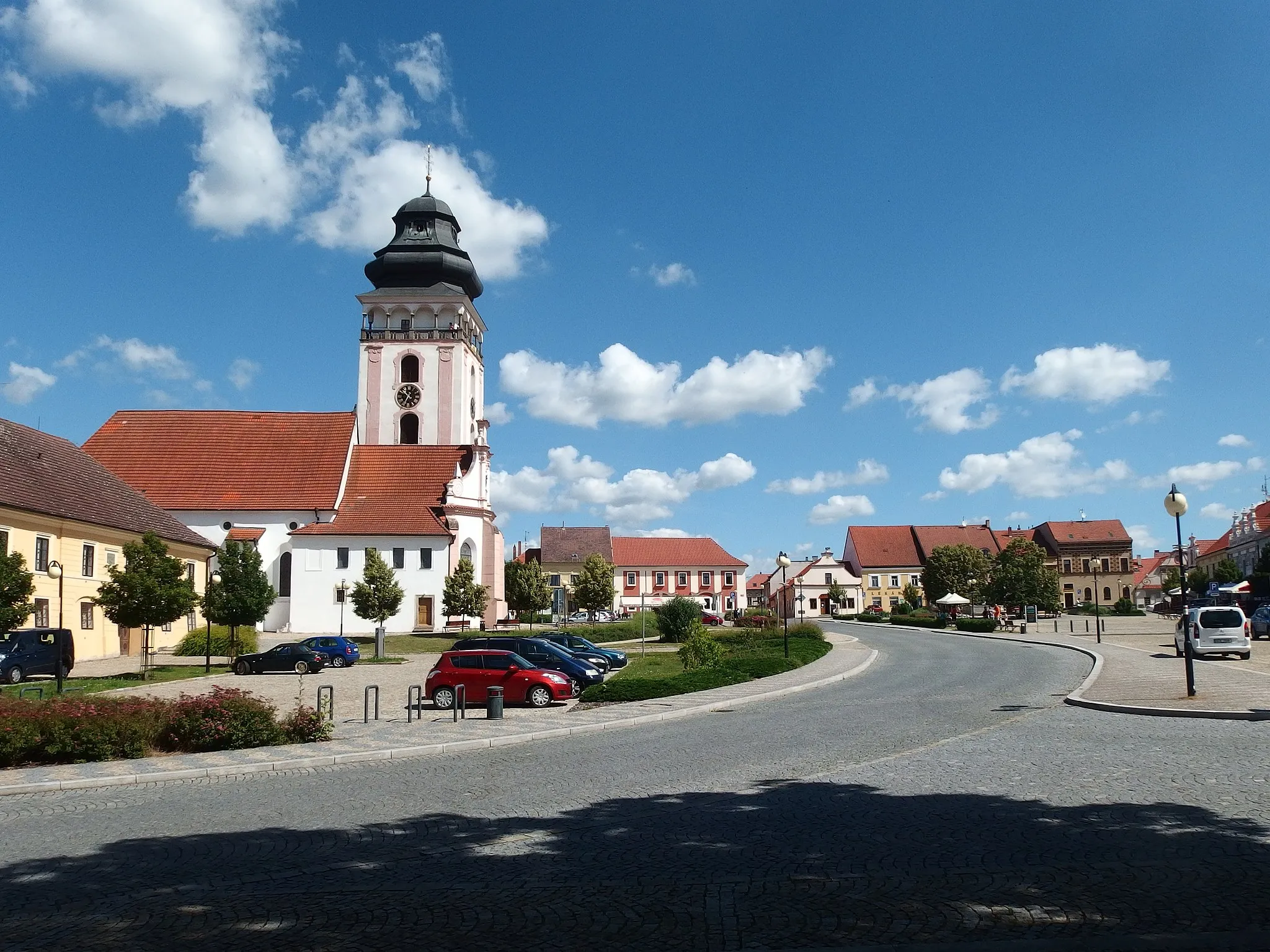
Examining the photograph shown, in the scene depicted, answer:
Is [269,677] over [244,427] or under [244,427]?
under

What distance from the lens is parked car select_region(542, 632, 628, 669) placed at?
110ft

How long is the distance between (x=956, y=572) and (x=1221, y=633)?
52.5 metres

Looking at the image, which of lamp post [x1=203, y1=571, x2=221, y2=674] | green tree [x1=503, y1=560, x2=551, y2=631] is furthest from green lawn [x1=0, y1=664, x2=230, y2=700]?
green tree [x1=503, y1=560, x2=551, y2=631]

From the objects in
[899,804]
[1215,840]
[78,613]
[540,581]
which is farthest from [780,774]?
[540,581]

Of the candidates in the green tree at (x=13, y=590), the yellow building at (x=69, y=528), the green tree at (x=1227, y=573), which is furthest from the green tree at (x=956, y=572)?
the green tree at (x=13, y=590)

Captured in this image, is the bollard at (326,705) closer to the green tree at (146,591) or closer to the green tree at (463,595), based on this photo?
the green tree at (146,591)

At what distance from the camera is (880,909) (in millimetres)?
6742

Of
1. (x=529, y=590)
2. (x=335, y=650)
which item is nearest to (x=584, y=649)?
(x=335, y=650)

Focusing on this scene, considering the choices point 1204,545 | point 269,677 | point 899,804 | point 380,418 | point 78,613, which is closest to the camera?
point 899,804

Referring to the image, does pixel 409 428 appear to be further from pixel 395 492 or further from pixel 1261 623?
pixel 1261 623

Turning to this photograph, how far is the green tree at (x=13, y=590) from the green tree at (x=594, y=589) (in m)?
47.4

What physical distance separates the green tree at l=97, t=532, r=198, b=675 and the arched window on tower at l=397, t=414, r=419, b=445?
41548 mm

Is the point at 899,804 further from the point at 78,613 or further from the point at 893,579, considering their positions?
the point at 893,579

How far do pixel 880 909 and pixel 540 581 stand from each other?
60391 mm
